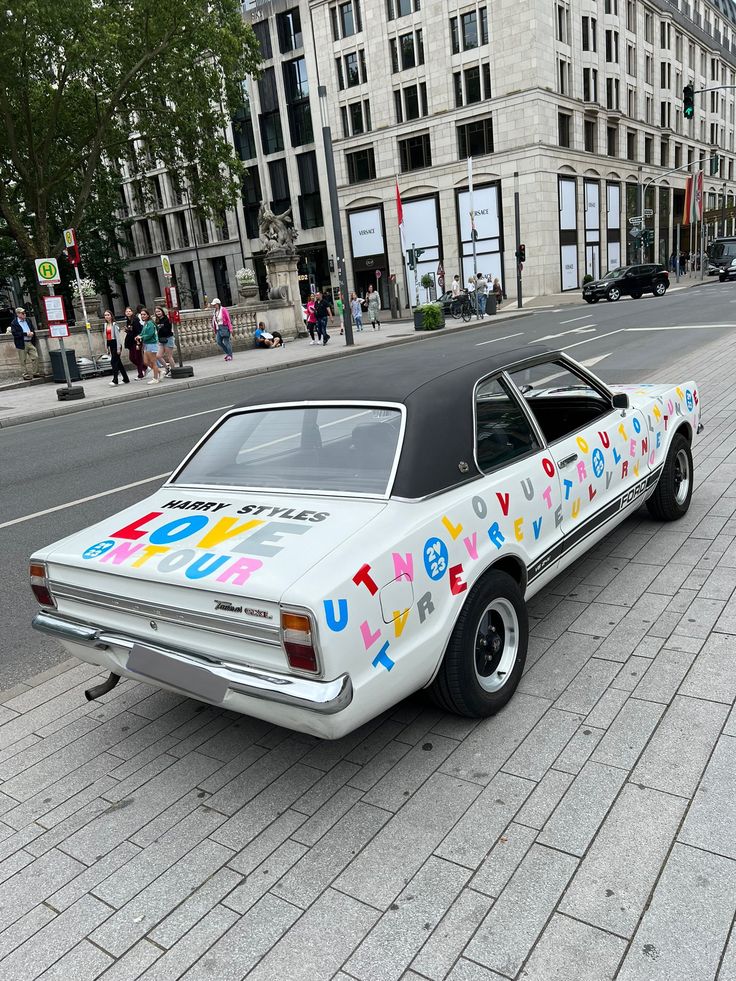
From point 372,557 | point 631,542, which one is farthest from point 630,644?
point 372,557

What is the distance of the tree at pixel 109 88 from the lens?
959 inches

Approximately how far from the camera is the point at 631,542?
5363 mm

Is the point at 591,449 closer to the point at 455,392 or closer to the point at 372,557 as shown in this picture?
the point at 455,392

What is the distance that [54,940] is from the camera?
2.46 m

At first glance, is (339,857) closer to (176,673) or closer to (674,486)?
(176,673)

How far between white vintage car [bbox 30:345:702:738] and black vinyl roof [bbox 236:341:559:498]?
0.03ft

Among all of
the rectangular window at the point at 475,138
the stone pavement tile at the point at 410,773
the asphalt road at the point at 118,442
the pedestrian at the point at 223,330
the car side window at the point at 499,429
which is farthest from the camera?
the rectangular window at the point at 475,138

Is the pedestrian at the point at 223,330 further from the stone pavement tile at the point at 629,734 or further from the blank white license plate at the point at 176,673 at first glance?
the stone pavement tile at the point at 629,734

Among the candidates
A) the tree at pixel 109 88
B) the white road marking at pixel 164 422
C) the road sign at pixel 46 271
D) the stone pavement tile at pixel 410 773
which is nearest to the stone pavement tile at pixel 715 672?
the stone pavement tile at pixel 410 773

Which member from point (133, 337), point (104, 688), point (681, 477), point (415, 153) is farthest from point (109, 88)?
point (104, 688)

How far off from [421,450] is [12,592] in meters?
3.81

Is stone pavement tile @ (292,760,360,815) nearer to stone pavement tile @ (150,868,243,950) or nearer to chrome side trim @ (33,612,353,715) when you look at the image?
stone pavement tile @ (150,868,243,950)

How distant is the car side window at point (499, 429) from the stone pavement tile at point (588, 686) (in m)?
1.11

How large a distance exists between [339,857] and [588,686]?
1.52 meters
